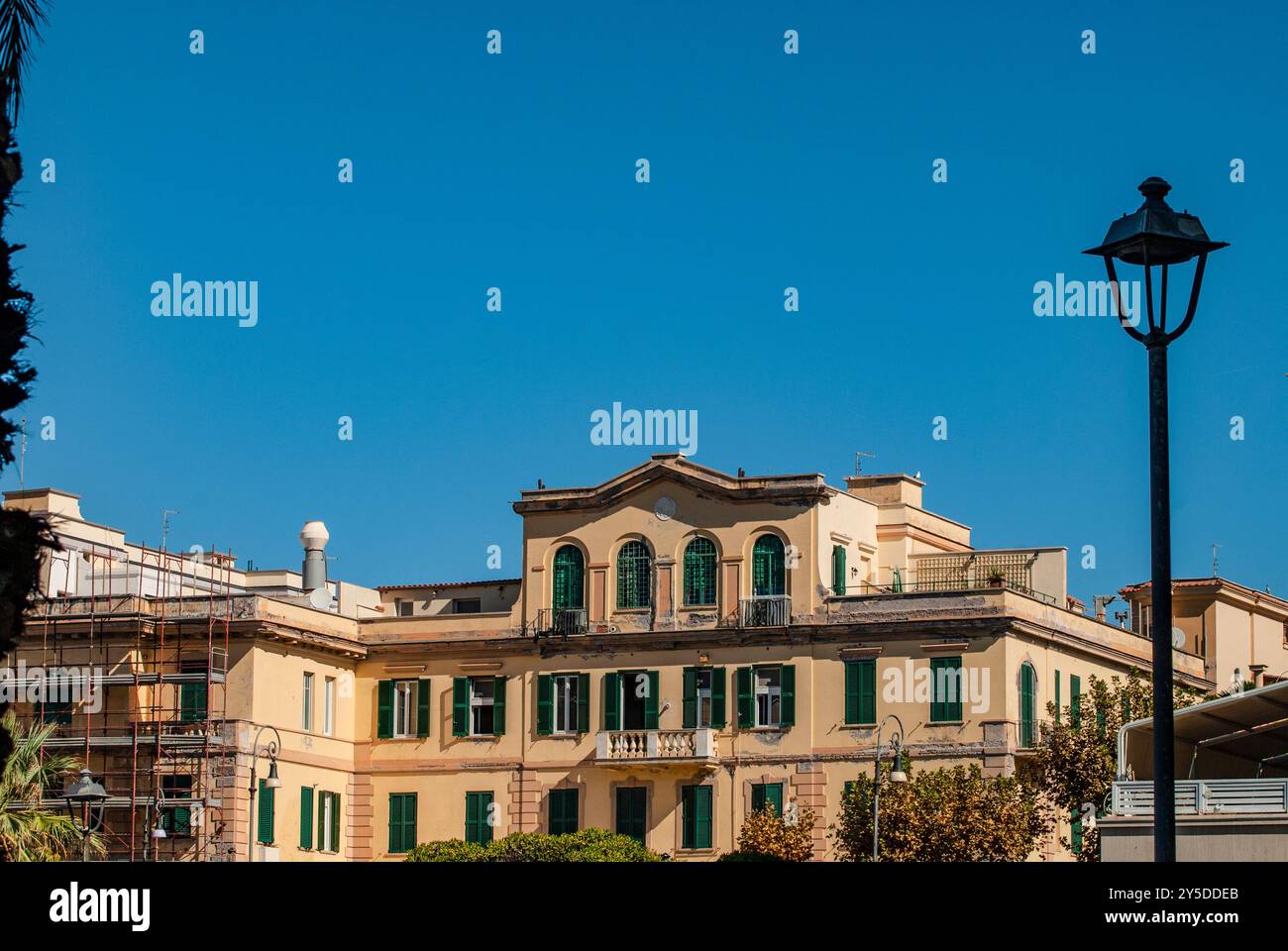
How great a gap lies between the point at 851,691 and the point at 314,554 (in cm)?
1832

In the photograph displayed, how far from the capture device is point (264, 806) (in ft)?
202

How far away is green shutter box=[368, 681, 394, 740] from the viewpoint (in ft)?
219

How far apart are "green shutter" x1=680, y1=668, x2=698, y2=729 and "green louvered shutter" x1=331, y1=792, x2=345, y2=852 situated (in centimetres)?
1054

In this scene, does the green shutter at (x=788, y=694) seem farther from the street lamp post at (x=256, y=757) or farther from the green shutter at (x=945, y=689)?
the street lamp post at (x=256, y=757)

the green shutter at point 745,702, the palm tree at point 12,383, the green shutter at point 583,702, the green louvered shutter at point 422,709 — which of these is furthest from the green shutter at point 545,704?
the palm tree at point 12,383

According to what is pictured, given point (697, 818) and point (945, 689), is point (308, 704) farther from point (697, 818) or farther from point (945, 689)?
point (945, 689)

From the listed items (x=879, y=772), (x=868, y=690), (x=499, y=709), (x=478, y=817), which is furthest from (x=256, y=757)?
(x=868, y=690)

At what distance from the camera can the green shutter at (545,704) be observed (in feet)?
213

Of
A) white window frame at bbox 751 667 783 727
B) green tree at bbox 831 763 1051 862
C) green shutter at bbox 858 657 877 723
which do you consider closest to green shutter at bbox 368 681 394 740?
white window frame at bbox 751 667 783 727

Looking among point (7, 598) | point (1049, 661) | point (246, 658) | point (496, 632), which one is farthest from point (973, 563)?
point (7, 598)

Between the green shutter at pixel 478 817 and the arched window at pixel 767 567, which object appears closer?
the arched window at pixel 767 567

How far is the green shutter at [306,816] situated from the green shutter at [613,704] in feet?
28.5

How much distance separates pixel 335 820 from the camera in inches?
2581
